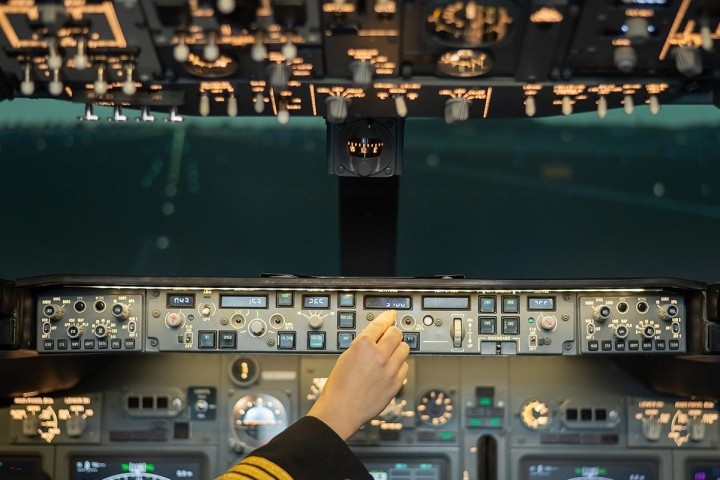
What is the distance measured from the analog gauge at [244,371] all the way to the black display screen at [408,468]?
53 cm

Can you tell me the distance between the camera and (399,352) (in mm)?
1689

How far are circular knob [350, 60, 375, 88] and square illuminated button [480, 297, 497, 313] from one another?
1.15 meters

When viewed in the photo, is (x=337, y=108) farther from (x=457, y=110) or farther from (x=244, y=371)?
(x=244, y=371)

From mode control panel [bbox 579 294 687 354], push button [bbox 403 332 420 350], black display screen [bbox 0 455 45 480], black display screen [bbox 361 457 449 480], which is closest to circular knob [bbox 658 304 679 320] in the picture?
mode control panel [bbox 579 294 687 354]

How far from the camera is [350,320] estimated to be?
370 centimetres

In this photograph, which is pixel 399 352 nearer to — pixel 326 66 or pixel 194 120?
pixel 326 66

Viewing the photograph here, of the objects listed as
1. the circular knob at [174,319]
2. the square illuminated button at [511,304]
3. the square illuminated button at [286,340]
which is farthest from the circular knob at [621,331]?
the circular knob at [174,319]

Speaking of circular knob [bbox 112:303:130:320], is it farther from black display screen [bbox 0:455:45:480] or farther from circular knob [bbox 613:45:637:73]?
circular knob [bbox 613:45:637:73]

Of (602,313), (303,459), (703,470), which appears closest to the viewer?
(303,459)

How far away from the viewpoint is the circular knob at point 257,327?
3.69m

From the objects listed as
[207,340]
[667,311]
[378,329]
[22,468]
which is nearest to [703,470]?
[667,311]

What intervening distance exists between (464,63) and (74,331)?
1.68 m

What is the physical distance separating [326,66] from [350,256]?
4.51 ft

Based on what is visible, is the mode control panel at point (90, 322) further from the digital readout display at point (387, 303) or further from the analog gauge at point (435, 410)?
the analog gauge at point (435, 410)
